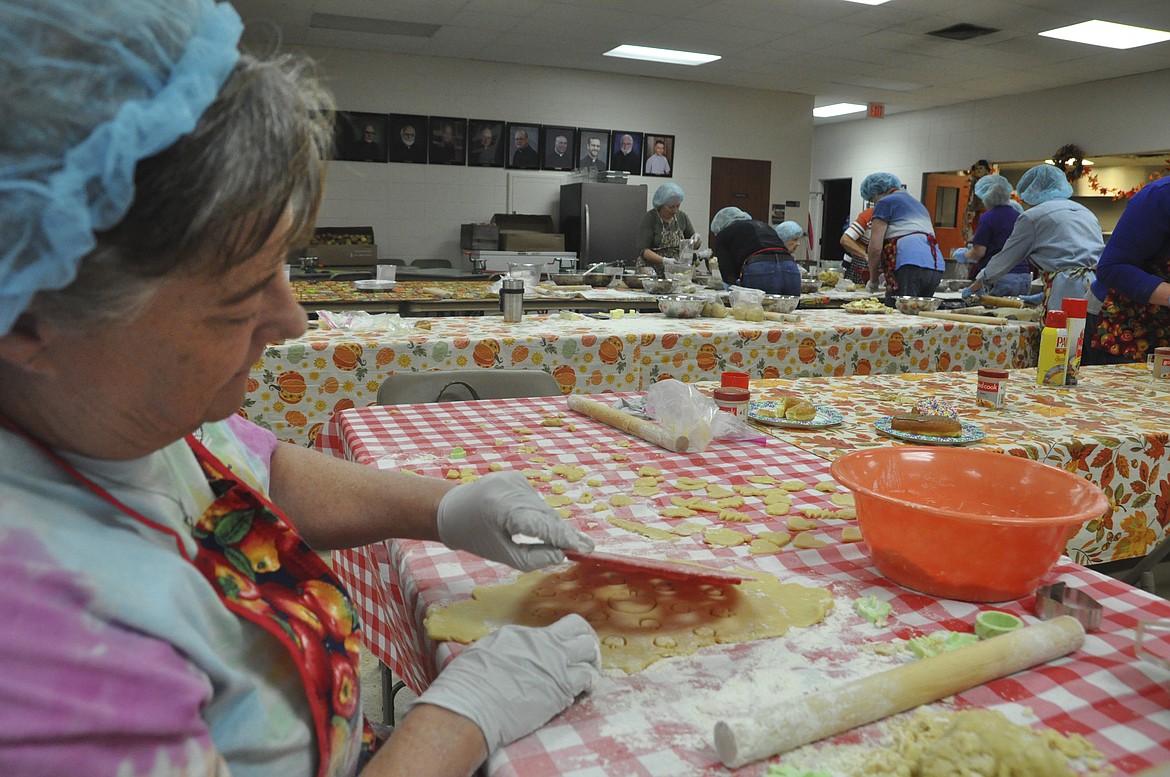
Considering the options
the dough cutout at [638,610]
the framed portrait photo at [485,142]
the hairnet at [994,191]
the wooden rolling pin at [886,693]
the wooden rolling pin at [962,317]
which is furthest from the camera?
the framed portrait photo at [485,142]

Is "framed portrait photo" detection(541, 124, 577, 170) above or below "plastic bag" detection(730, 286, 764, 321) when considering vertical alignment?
above

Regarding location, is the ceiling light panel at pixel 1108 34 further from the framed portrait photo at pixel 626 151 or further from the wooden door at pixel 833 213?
the wooden door at pixel 833 213

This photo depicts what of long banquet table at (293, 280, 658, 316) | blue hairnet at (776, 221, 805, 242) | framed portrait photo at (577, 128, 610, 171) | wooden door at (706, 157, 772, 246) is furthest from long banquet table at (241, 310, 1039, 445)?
wooden door at (706, 157, 772, 246)

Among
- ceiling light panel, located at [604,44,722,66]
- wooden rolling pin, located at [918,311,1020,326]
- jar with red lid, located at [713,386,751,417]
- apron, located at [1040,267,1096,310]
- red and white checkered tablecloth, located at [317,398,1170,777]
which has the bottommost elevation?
red and white checkered tablecloth, located at [317,398,1170,777]

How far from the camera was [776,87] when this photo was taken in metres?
10.2

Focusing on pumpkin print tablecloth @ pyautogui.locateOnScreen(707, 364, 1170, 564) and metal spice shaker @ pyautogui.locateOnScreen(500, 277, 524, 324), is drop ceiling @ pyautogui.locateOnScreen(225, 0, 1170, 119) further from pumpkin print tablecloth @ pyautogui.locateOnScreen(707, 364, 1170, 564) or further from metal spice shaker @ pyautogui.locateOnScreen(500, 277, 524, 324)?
pumpkin print tablecloth @ pyautogui.locateOnScreen(707, 364, 1170, 564)

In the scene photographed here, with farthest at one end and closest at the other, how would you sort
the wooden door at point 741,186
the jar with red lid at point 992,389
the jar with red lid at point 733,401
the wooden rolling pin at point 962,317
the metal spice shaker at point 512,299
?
the wooden door at point 741,186 → the wooden rolling pin at point 962,317 → the metal spice shaker at point 512,299 → the jar with red lid at point 992,389 → the jar with red lid at point 733,401

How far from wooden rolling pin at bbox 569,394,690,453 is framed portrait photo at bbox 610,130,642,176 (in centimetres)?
823

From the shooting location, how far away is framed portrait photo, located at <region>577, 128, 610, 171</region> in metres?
9.59

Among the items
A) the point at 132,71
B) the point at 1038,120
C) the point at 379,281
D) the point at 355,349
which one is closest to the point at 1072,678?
the point at 132,71

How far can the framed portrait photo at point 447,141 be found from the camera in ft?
29.2

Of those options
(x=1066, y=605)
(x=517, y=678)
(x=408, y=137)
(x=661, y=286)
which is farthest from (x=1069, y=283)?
(x=408, y=137)

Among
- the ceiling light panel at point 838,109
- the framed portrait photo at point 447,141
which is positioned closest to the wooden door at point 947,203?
the ceiling light panel at point 838,109

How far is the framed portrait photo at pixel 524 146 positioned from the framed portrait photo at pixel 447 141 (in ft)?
Result: 1.75
